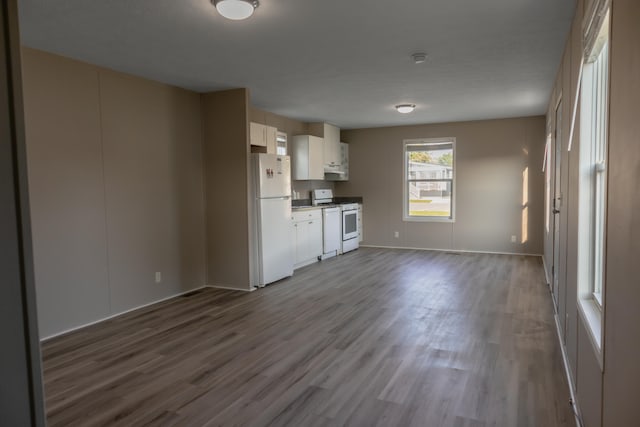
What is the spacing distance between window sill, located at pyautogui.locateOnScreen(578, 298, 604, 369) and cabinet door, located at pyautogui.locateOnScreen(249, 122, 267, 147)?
14.5ft

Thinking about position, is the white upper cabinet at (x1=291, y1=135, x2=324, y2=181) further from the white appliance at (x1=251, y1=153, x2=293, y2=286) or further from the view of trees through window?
the view of trees through window

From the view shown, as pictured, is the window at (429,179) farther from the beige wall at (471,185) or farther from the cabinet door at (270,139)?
the cabinet door at (270,139)

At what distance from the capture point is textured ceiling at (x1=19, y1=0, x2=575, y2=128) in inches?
111

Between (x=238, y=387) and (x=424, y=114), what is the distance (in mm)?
5507

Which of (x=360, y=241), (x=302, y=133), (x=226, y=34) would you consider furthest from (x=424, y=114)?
(x=226, y=34)

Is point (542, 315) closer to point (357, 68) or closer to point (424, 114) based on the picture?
point (357, 68)

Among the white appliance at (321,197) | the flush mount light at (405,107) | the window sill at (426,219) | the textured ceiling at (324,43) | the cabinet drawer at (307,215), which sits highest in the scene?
the textured ceiling at (324,43)

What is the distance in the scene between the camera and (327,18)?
2955 mm

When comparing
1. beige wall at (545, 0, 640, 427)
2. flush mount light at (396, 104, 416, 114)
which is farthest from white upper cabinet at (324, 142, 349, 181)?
beige wall at (545, 0, 640, 427)

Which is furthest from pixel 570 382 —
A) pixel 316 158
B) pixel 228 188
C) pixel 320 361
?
pixel 316 158

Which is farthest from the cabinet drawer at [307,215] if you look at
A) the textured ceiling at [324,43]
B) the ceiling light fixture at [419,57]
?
the ceiling light fixture at [419,57]

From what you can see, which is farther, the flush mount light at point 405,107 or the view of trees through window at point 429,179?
the view of trees through window at point 429,179

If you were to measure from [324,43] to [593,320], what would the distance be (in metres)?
2.71

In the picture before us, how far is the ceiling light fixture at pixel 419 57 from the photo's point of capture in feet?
12.3
